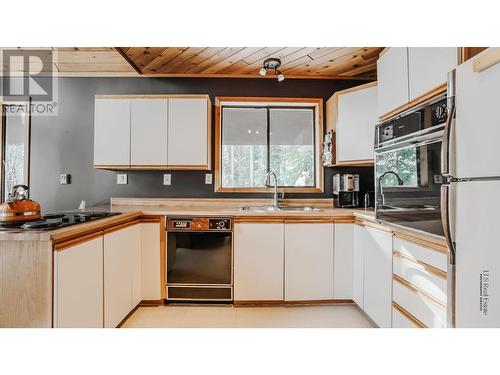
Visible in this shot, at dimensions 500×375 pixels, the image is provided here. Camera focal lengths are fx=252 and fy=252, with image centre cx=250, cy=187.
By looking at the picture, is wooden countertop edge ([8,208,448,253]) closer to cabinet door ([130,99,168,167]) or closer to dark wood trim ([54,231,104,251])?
dark wood trim ([54,231,104,251])

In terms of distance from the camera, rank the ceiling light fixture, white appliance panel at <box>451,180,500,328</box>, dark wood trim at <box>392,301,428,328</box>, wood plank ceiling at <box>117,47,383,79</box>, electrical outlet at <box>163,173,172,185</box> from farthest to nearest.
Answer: electrical outlet at <box>163,173,172,185</box>
the ceiling light fixture
wood plank ceiling at <box>117,47,383,79</box>
dark wood trim at <box>392,301,428,328</box>
white appliance panel at <box>451,180,500,328</box>

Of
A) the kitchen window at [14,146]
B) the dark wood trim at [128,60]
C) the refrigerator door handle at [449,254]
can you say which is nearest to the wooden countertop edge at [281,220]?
the refrigerator door handle at [449,254]

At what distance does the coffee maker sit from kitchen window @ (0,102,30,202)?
11.3 feet

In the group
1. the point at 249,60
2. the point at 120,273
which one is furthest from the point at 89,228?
the point at 249,60

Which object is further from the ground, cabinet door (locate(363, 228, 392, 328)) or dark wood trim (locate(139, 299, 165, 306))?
cabinet door (locate(363, 228, 392, 328))

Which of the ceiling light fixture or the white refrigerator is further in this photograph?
the ceiling light fixture

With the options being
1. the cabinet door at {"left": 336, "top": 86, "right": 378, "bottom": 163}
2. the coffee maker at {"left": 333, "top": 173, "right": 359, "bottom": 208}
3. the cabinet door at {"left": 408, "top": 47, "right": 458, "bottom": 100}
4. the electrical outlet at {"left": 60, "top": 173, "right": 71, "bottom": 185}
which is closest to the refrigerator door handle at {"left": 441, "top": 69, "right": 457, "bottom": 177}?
the cabinet door at {"left": 408, "top": 47, "right": 458, "bottom": 100}

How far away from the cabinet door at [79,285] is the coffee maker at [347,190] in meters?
2.14

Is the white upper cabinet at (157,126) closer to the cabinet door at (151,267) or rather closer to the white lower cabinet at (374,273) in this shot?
the cabinet door at (151,267)

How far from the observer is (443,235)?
3.91 feet

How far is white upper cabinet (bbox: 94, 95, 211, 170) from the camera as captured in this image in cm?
251

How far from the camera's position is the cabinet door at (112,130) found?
8.24ft

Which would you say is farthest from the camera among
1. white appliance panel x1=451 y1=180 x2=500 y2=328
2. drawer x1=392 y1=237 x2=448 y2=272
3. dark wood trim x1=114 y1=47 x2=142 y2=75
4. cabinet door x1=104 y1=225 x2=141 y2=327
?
dark wood trim x1=114 y1=47 x2=142 y2=75
